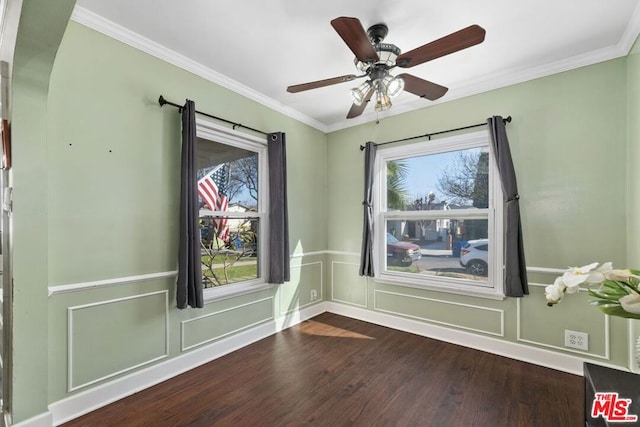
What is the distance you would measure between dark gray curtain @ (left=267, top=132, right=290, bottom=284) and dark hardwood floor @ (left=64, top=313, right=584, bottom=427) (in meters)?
0.78

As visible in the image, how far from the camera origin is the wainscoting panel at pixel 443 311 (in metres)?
2.81

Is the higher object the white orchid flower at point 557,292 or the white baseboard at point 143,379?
the white orchid flower at point 557,292

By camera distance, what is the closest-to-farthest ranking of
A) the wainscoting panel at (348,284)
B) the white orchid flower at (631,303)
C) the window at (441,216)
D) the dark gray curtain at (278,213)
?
the white orchid flower at (631,303) < the window at (441,216) < the dark gray curtain at (278,213) < the wainscoting panel at (348,284)

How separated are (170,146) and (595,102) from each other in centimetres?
350

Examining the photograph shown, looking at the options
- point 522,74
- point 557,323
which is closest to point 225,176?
point 522,74

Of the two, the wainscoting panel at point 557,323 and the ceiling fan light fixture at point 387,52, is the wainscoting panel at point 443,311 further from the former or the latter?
the ceiling fan light fixture at point 387,52

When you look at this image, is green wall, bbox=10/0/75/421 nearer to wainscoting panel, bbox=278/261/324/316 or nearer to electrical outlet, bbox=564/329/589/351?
wainscoting panel, bbox=278/261/324/316

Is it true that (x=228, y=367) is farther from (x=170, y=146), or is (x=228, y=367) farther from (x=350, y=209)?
(x=350, y=209)

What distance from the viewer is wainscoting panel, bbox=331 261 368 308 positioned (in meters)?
3.74

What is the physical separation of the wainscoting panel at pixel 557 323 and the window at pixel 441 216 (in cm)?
26

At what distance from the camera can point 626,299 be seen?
943mm

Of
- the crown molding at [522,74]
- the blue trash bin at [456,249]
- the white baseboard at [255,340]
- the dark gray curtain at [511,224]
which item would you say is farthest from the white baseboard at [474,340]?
the crown molding at [522,74]

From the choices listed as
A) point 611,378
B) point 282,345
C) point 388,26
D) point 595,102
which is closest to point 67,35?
point 388,26

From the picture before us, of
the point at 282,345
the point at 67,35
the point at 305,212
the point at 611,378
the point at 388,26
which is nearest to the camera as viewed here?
the point at 611,378
